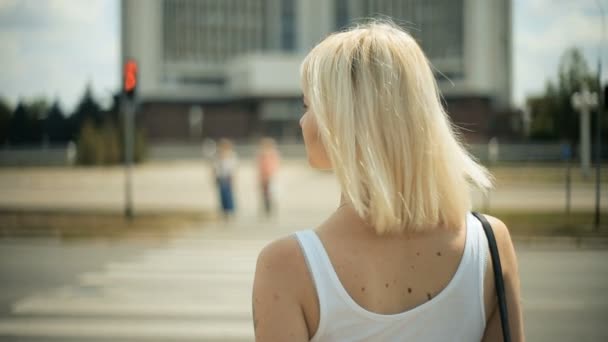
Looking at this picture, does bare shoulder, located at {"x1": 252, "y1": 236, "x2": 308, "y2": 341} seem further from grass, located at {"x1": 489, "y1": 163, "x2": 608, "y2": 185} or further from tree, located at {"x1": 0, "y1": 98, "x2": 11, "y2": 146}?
grass, located at {"x1": 489, "y1": 163, "x2": 608, "y2": 185}

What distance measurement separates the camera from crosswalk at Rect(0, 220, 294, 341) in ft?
19.7

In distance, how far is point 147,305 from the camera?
714 cm

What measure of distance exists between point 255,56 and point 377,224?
76.4 m

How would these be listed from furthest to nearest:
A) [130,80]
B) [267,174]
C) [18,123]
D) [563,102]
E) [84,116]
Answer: [84,116]
[18,123]
[267,174]
[130,80]
[563,102]

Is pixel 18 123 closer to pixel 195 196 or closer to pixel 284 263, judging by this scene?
pixel 195 196

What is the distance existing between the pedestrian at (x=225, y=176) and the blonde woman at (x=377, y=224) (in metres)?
14.7

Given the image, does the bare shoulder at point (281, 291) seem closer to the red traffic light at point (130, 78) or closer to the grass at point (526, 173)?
the red traffic light at point (130, 78)

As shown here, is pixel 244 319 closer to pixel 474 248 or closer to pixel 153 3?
pixel 474 248

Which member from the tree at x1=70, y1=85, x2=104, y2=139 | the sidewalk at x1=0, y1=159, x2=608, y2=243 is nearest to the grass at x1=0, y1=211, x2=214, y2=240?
the sidewalk at x1=0, y1=159, x2=608, y2=243

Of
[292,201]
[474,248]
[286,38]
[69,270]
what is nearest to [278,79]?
[286,38]

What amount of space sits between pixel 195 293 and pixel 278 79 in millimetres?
68792

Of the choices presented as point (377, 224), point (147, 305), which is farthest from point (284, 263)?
point (147, 305)

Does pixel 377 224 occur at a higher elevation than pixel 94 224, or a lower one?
higher

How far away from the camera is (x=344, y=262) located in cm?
138
